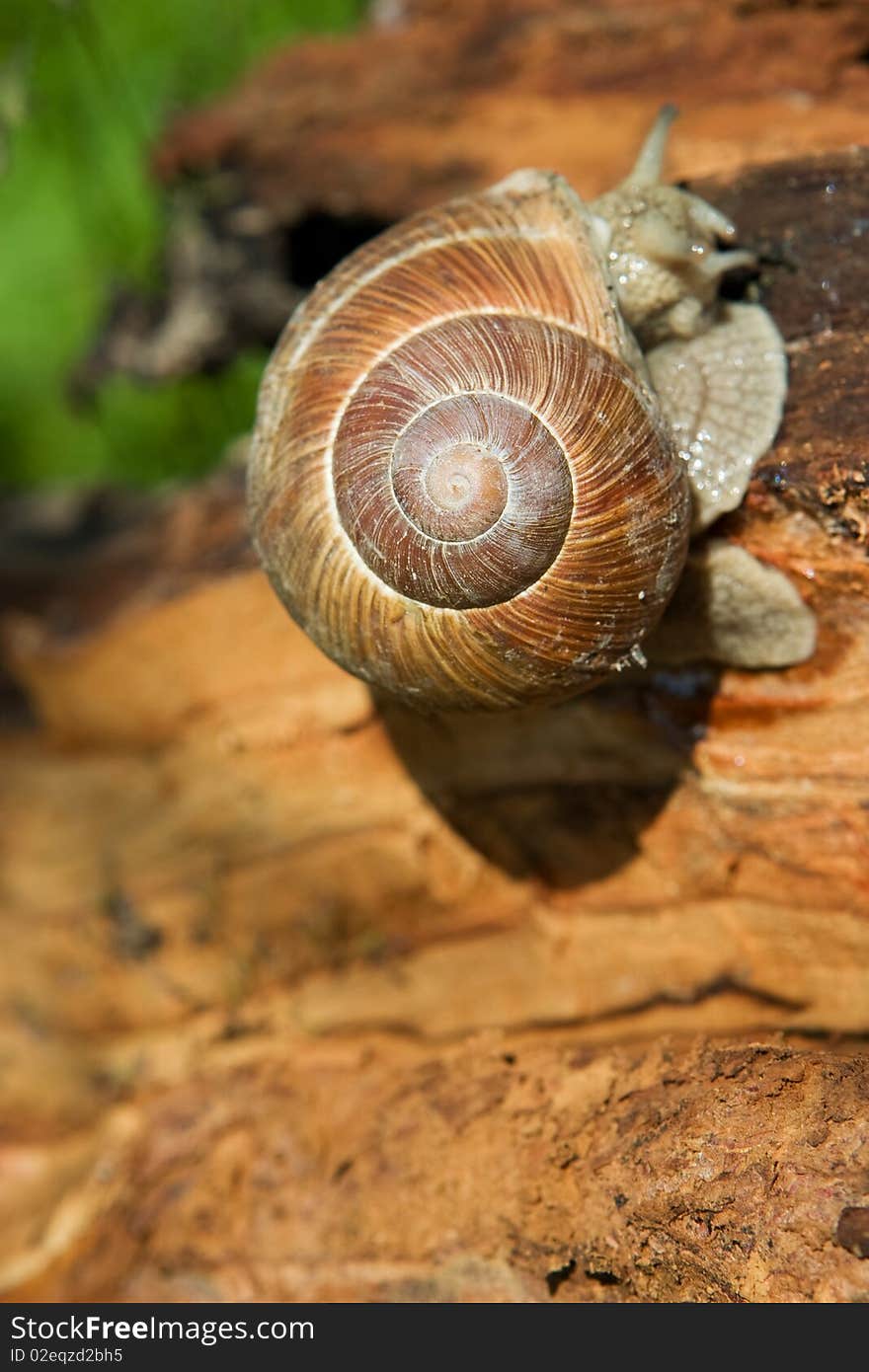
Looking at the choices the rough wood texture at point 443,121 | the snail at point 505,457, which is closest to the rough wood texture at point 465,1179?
the snail at point 505,457

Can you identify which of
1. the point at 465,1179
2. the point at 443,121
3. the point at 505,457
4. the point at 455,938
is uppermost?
the point at 443,121

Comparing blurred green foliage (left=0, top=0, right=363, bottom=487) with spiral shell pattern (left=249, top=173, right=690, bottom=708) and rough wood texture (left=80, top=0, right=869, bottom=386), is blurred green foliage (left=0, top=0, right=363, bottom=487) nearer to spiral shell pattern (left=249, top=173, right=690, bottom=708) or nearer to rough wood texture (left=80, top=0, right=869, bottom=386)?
rough wood texture (left=80, top=0, right=869, bottom=386)

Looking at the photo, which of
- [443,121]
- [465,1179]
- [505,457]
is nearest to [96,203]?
[443,121]

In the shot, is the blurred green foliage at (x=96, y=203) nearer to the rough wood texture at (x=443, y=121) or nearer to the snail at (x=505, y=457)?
the rough wood texture at (x=443, y=121)

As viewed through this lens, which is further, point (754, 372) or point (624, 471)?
point (754, 372)

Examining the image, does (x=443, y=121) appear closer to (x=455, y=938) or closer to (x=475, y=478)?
(x=475, y=478)
